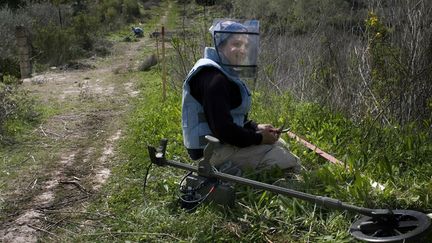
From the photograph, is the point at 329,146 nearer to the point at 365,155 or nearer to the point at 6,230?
the point at 365,155

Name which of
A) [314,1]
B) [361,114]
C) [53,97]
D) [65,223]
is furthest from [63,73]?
[65,223]

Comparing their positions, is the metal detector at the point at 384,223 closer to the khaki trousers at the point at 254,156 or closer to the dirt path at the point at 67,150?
the khaki trousers at the point at 254,156

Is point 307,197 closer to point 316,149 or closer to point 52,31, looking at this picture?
point 316,149

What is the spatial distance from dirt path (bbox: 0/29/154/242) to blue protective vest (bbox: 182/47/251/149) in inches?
44.3

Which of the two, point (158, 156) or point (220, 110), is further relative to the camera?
point (158, 156)

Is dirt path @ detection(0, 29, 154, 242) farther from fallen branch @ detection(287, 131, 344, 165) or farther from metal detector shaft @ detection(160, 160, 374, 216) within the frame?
fallen branch @ detection(287, 131, 344, 165)

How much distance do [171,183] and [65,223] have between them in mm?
912

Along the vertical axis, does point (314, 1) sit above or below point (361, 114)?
above

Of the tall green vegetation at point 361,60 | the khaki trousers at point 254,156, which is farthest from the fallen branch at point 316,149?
the tall green vegetation at point 361,60

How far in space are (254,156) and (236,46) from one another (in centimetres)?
88

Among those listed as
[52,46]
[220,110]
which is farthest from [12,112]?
[52,46]

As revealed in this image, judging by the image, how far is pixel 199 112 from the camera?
4246 mm

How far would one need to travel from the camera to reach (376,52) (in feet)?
Result: 20.2

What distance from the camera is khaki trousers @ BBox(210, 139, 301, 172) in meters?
4.40
